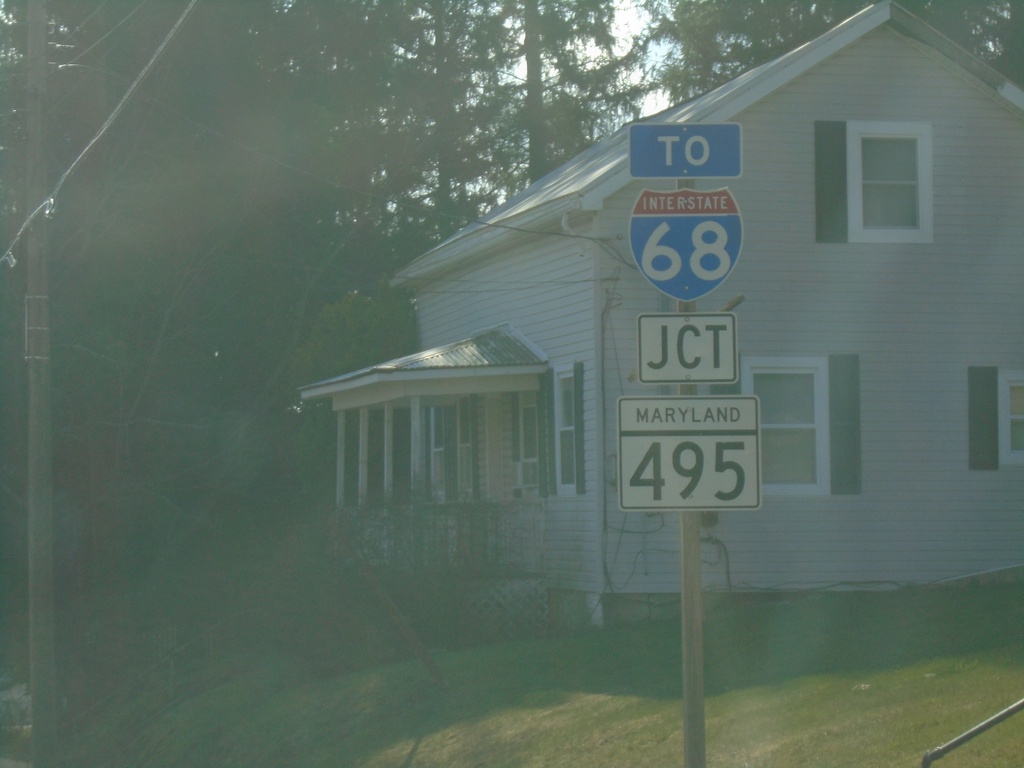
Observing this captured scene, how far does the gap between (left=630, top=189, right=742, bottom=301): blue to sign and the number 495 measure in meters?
0.78

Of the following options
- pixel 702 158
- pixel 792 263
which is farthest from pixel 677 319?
pixel 792 263

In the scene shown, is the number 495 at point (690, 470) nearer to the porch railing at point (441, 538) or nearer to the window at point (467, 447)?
the porch railing at point (441, 538)

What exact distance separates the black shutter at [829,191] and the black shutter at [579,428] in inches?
133

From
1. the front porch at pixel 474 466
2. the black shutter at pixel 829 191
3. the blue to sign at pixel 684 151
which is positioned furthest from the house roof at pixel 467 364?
the blue to sign at pixel 684 151

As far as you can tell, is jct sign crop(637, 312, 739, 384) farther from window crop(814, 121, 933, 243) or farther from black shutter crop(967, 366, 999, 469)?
black shutter crop(967, 366, 999, 469)

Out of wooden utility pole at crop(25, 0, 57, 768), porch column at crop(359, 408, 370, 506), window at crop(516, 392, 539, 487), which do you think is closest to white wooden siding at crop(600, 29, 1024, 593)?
window at crop(516, 392, 539, 487)

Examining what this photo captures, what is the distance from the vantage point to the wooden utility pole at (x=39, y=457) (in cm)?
1578

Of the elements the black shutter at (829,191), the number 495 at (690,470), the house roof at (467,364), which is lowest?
the number 495 at (690,470)

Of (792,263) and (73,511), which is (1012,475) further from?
(73,511)

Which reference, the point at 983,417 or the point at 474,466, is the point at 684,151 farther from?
the point at 474,466

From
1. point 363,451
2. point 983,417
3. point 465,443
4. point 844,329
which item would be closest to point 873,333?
point 844,329

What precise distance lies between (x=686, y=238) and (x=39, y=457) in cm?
1198

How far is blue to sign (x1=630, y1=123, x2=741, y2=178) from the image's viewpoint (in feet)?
21.2

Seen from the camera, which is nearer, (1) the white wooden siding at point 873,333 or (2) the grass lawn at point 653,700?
(2) the grass lawn at point 653,700
